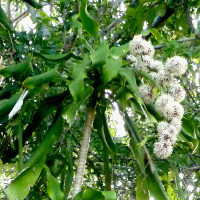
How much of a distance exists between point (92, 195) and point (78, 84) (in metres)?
0.34

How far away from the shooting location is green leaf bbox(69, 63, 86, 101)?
1.18 meters

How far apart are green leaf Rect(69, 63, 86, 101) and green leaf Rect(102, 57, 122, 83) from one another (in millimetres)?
69

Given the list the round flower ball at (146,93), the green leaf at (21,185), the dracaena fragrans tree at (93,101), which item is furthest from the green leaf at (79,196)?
the round flower ball at (146,93)

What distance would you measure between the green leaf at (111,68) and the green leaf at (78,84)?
7 centimetres

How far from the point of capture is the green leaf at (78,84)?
3.87 ft

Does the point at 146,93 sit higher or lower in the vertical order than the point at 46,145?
higher

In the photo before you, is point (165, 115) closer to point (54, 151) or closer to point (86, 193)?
point (86, 193)

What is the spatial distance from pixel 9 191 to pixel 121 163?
1.23m

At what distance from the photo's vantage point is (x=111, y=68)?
Result: 1211 mm

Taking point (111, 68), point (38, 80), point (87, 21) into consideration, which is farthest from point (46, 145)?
point (87, 21)

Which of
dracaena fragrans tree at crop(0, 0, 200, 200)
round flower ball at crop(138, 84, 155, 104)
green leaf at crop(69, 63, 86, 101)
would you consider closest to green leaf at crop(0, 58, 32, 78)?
dracaena fragrans tree at crop(0, 0, 200, 200)

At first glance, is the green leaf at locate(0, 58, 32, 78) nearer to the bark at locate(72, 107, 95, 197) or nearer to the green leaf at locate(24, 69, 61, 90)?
the green leaf at locate(24, 69, 61, 90)

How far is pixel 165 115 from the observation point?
119 cm

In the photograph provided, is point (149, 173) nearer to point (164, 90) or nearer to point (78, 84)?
point (164, 90)
